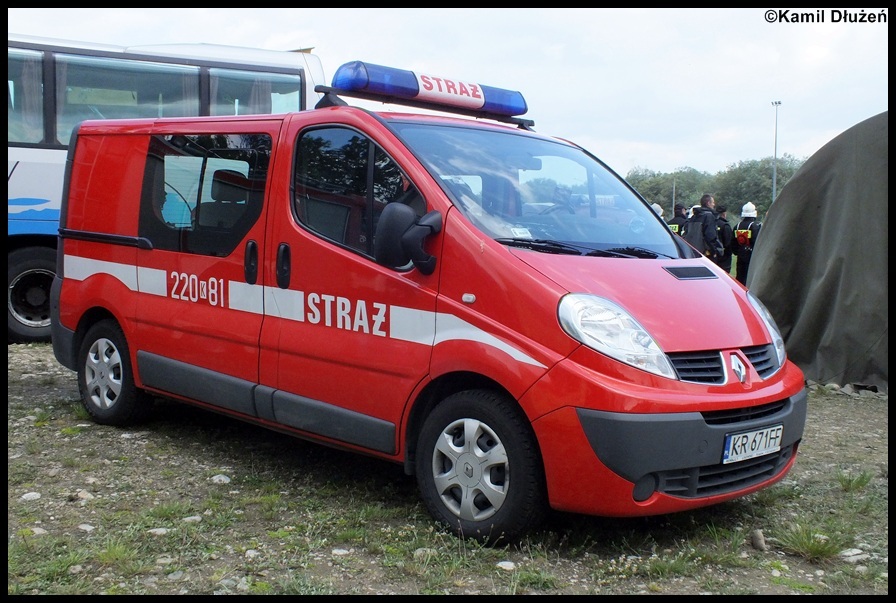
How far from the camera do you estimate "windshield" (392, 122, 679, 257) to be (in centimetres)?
409

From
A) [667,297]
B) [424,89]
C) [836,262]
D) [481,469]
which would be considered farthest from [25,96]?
[836,262]

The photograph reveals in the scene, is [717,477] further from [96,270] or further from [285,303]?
[96,270]

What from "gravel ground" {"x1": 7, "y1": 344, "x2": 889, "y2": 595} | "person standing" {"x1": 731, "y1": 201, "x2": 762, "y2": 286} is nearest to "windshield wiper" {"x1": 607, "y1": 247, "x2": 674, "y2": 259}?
"gravel ground" {"x1": 7, "y1": 344, "x2": 889, "y2": 595}

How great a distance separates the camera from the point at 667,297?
3852 millimetres

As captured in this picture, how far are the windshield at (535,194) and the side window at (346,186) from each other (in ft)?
0.56

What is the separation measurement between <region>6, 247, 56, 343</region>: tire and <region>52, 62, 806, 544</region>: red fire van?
4.21 meters

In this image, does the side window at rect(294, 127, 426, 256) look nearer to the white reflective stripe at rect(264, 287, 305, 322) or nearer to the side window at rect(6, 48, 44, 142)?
the white reflective stripe at rect(264, 287, 305, 322)

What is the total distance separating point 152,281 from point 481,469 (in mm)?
2700

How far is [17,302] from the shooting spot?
31.3ft

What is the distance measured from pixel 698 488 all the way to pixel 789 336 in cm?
509

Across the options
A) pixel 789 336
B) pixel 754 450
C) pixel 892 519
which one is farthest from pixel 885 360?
pixel 754 450

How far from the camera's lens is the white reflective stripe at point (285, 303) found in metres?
4.55

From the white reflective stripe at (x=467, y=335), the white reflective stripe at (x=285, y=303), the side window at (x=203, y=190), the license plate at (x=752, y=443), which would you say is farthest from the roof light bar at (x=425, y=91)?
the license plate at (x=752, y=443)

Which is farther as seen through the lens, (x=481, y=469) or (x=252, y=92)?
(x=252, y=92)
